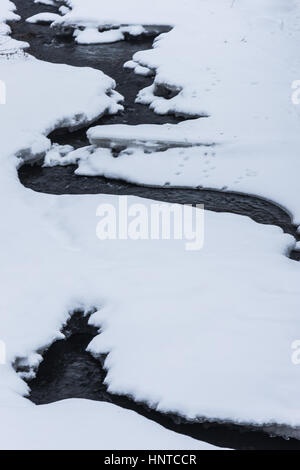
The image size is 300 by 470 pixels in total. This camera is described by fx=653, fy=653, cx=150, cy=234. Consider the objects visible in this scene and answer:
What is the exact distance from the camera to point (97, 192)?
32.7 ft

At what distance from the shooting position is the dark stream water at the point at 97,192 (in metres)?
5.93

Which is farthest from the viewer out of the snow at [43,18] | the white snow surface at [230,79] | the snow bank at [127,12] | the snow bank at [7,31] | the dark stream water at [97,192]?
the snow at [43,18]

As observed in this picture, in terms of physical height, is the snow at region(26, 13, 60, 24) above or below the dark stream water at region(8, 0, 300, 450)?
above

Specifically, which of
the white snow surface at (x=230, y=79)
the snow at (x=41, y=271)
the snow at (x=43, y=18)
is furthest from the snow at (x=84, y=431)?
the snow at (x=43, y=18)

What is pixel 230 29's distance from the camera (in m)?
16.0

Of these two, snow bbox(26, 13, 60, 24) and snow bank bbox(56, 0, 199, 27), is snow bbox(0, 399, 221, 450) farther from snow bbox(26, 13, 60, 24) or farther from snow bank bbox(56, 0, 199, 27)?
snow bbox(26, 13, 60, 24)

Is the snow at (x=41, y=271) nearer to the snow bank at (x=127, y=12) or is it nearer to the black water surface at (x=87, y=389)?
the black water surface at (x=87, y=389)

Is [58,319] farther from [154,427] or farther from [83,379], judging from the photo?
[154,427]

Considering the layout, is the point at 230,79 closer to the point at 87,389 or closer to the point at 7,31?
the point at 7,31

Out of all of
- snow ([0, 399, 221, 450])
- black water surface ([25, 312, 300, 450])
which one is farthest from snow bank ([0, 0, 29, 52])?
snow ([0, 399, 221, 450])

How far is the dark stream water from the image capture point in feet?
19.4

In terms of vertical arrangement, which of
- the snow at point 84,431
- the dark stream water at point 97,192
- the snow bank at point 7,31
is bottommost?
the snow at point 84,431

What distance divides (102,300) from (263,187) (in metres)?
3.65

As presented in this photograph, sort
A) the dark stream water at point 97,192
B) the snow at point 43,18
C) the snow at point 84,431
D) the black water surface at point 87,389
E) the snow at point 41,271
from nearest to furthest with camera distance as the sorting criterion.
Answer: the snow at point 84,431 < the snow at point 41,271 < the black water surface at point 87,389 < the dark stream water at point 97,192 < the snow at point 43,18
